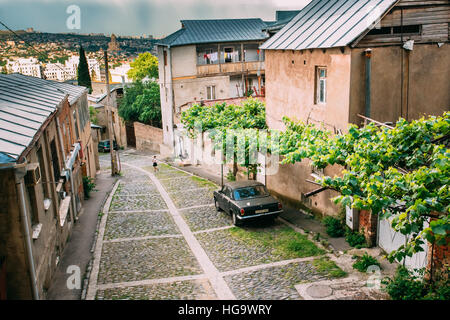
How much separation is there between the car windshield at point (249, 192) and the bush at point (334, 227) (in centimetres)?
295

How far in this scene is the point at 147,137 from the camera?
43.2m

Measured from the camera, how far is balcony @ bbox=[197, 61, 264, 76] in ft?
119

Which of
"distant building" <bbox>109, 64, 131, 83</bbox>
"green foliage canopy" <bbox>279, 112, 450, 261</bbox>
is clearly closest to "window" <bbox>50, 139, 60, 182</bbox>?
"green foliage canopy" <bbox>279, 112, 450, 261</bbox>

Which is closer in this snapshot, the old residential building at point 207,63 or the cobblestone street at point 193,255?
the cobblestone street at point 193,255

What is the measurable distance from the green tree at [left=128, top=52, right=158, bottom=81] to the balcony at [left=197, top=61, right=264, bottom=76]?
13658mm

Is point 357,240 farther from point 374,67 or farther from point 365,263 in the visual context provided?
point 374,67

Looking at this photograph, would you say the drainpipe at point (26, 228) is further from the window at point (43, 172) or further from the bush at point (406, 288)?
the bush at point (406, 288)

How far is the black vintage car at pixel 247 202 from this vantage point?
50.6 feet

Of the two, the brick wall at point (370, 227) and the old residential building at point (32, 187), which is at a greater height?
the old residential building at point (32, 187)

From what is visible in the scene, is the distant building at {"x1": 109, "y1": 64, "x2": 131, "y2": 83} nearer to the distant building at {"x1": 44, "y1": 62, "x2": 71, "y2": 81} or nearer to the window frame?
the distant building at {"x1": 44, "y1": 62, "x2": 71, "y2": 81}

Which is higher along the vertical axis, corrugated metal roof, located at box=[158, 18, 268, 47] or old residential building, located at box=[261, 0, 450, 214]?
corrugated metal roof, located at box=[158, 18, 268, 47]

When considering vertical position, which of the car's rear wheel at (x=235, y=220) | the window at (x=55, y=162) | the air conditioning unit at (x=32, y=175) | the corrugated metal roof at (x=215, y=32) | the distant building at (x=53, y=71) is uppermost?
the corrugated metal roof at (x=215, y=32)

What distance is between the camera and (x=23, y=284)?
30.6ft

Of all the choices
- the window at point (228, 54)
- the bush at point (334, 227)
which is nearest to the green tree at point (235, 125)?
the bush at point (334, 227)
